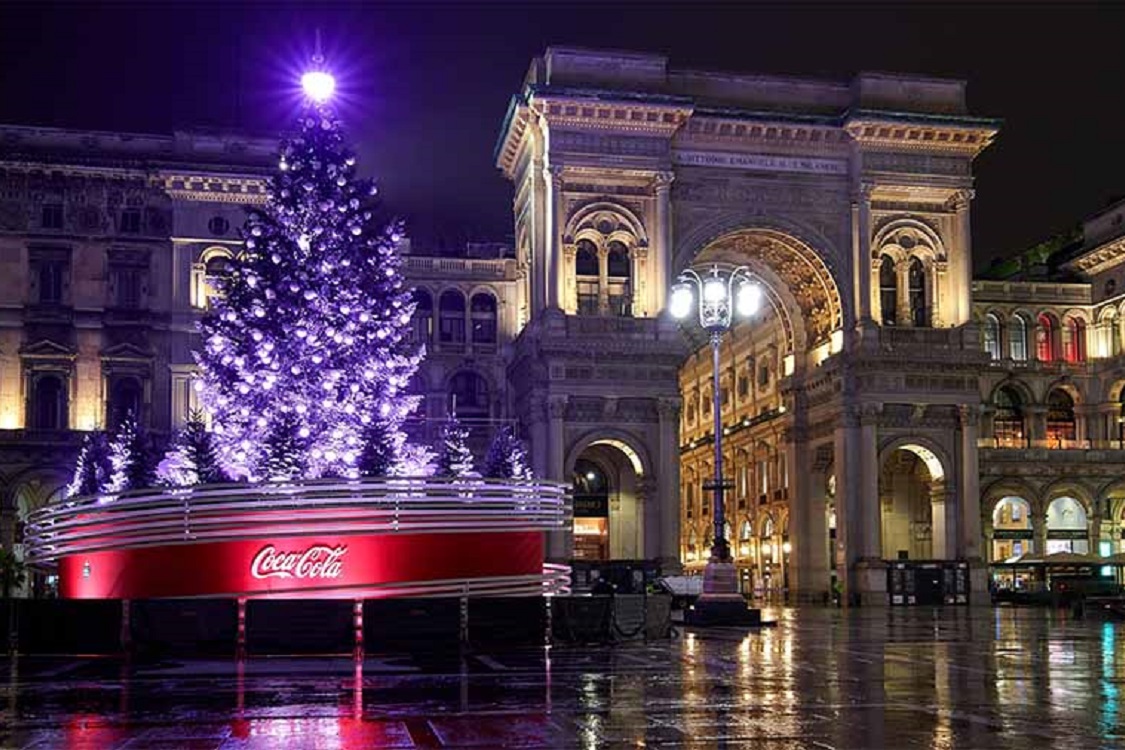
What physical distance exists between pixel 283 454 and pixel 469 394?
41.5 m

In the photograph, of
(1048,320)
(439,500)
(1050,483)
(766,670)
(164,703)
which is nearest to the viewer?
(164,703)

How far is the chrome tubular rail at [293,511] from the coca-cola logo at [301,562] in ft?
1.08

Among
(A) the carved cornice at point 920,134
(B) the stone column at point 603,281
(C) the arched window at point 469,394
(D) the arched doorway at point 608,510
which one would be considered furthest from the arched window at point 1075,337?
(C) the arched window at point 469,394

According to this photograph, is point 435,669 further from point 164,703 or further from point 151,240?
point 151,240

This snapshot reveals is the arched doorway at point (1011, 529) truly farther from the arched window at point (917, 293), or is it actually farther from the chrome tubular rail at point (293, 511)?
the chrome tubular rail at point (293, 511)

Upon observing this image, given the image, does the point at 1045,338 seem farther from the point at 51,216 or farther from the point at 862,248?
the point at 51,216

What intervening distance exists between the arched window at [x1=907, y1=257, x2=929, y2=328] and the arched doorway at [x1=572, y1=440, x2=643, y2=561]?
47.9ft

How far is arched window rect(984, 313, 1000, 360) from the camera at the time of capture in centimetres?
7650

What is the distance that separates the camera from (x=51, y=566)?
32.0 metres

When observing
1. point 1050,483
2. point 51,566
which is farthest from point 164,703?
point 1050,483

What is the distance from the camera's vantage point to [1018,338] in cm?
7725

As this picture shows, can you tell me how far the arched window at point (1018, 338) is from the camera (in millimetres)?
77062

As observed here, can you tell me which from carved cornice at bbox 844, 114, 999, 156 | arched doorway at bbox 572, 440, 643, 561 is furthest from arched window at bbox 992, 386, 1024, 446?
arched doorway at bbox 572, 440, 643, 561

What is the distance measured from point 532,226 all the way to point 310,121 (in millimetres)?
28515
